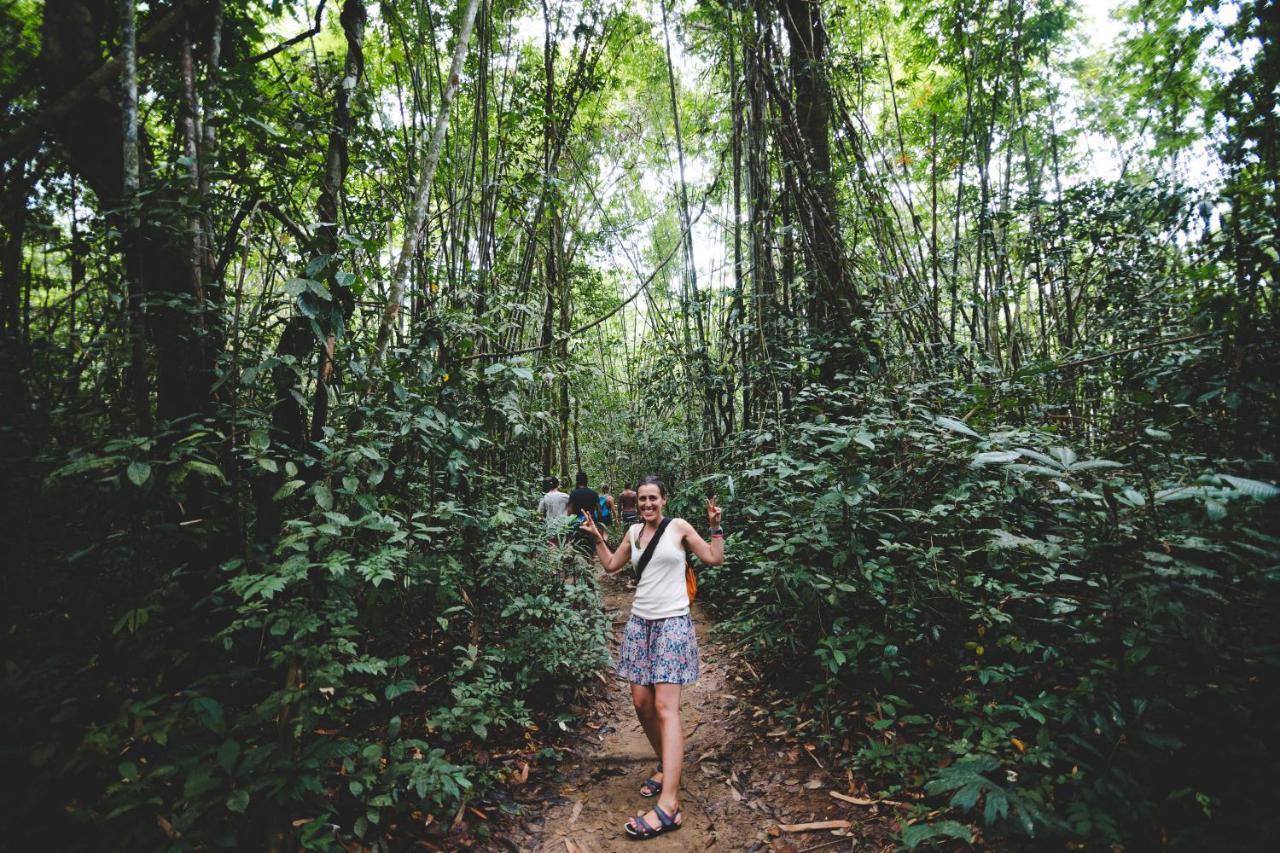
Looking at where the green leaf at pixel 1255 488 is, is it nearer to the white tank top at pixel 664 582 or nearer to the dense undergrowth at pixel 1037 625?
the dense undergrowth at pixel 1037 625

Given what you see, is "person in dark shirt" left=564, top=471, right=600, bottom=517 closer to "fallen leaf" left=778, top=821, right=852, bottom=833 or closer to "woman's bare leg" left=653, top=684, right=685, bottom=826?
"woman's bare leg" left=653, top=684, right=685, bottom=826

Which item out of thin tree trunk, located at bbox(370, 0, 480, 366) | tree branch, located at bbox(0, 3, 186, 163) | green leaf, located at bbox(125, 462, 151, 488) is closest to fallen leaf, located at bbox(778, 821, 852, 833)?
green leaf, located at bbox(125, 462, 151, 488)

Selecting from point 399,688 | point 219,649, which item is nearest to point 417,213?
point 219,649

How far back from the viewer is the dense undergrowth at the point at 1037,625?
53.1 inches

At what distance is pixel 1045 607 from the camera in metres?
2.12

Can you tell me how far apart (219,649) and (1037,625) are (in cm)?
306

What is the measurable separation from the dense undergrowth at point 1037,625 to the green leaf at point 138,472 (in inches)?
92.3

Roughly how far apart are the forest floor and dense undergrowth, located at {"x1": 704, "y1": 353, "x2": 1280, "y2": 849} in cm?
18

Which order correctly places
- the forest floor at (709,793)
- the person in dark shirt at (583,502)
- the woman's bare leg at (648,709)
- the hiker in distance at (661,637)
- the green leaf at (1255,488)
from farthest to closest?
the person in dark shirt at (583,502) → the woman's bare leg at (648,709) → the hiker in distance at (661,637) → the forest floor at (709,793) → the green leaf at (1255,488)

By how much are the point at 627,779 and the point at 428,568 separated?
1372 millimetres

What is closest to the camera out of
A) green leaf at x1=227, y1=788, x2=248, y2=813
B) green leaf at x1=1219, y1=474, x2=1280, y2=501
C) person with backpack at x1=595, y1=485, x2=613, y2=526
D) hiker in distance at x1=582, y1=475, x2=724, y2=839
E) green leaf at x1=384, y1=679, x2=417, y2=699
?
green leaf at x1=1219, y1=474, x2=1280, y2=501

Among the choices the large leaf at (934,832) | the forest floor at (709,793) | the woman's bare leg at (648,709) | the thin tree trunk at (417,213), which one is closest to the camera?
the large leaf at (934,832)

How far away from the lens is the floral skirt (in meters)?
2.18

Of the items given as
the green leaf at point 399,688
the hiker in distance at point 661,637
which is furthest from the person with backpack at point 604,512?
the green leaf at point 399,688
